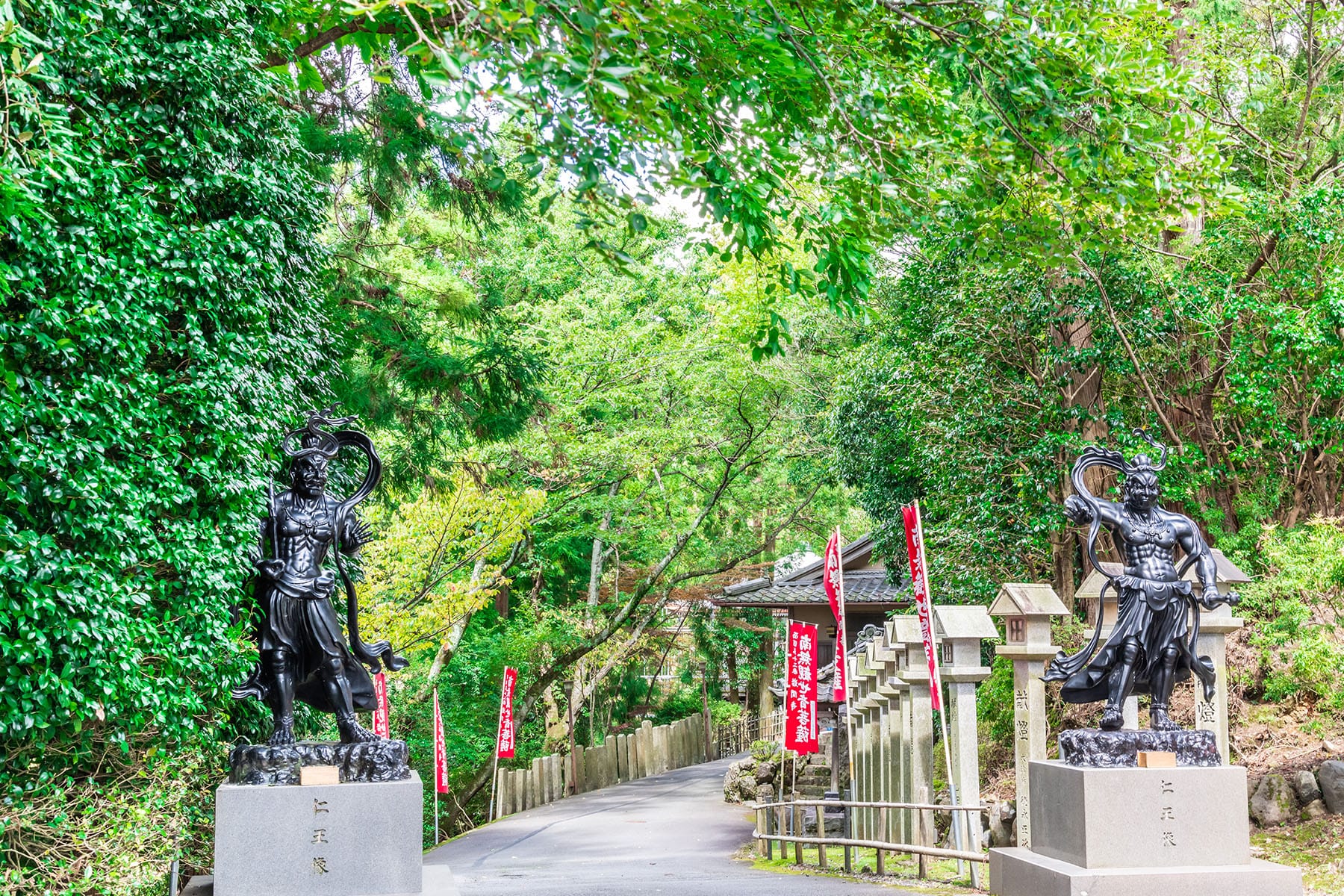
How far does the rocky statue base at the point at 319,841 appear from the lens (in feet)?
20.2

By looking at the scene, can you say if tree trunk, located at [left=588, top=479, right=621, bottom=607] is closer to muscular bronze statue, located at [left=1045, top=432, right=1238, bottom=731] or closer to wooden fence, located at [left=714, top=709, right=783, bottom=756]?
wooden fence, located at [left=714, top=709, right=783, bottom=756]

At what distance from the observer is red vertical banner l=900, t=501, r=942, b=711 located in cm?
1019

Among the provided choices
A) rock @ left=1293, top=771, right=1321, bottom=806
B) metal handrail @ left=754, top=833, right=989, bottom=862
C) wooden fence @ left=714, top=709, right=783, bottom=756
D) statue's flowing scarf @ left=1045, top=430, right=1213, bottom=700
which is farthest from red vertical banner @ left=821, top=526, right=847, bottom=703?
wooden fence @ left=714, top=709, right=783, bottom=756

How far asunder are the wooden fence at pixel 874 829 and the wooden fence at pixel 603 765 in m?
6.73

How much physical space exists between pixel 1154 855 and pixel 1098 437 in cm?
738

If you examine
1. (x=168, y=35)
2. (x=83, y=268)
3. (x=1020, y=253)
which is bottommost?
(x=83, y=268)

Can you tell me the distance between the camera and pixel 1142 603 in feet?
23.7

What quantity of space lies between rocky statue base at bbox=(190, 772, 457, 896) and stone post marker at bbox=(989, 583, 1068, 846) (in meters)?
5.02

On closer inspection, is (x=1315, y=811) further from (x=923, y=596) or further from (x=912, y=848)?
(x=923, y=596)

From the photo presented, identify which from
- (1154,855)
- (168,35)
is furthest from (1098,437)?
(168,35)

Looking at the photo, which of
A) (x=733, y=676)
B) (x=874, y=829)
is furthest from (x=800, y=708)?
(x=733, y=676)

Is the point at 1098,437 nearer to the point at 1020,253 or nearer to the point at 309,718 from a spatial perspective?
the point at 1020,253

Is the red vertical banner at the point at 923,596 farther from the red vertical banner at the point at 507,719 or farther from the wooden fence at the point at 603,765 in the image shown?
the wooden fence at the point at 603,765

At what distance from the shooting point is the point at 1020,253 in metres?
9.30
